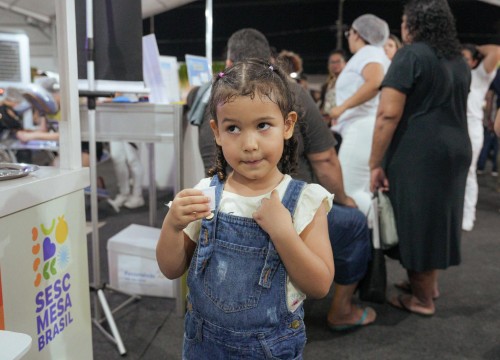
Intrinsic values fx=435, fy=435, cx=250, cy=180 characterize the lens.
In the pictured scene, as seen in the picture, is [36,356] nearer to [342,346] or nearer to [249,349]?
[249,349]

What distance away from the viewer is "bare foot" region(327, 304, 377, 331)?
204cm

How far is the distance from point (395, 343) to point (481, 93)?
2.61 m

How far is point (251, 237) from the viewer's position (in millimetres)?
897

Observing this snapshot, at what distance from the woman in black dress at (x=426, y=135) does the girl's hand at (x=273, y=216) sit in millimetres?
1306

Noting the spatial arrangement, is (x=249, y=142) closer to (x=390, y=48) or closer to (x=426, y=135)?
(x=426, y=135)

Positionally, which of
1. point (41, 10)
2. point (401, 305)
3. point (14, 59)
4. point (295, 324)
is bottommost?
point (401, 305)

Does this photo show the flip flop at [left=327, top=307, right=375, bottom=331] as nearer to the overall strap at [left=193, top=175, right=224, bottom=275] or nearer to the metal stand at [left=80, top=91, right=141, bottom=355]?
the metal stand at [left=80, top=91, right=141, bottom=355]

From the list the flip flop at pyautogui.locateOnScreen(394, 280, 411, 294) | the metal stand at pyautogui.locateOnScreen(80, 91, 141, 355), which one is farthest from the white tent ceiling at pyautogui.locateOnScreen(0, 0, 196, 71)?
the flip flop at pyautogui.locateOnScreen(394, 280, 411, 294)

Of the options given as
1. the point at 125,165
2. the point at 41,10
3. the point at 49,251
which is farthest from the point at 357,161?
the point at 125,165

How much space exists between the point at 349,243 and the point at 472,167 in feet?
7.54

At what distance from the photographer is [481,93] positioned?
3.68 m

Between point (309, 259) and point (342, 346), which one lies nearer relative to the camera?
point (309, 259)

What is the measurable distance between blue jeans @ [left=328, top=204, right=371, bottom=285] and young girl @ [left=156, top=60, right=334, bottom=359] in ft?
2.96

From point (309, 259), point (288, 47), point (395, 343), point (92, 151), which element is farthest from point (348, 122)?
point (288, 47)
